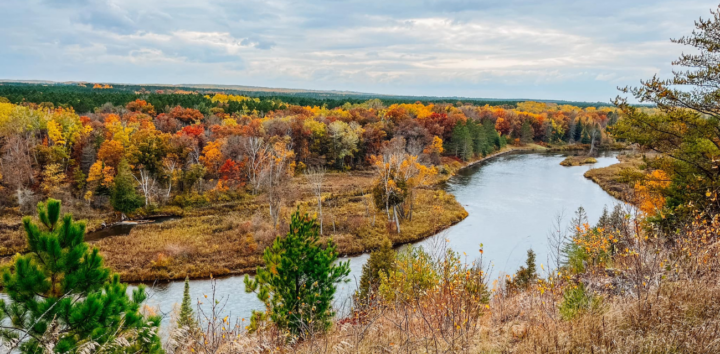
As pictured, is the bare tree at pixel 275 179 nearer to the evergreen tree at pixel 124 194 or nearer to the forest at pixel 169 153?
the forest at pixel 169 153

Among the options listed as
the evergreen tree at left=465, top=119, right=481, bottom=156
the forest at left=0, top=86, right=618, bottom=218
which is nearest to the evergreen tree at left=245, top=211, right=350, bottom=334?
the forest at left=0, top=86, right=618, bottom=218

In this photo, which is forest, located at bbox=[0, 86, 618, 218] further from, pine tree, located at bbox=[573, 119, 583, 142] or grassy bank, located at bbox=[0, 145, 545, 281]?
pine tree, located at bbox=[573, 119, 583, 142]

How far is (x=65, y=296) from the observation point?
6.43 meters

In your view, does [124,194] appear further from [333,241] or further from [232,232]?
[333,241]

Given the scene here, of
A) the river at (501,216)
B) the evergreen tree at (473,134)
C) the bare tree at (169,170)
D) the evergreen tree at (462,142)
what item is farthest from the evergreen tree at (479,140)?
the bare tree at (169,170)

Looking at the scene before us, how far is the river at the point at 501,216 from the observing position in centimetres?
2134

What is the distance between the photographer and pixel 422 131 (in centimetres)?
5988

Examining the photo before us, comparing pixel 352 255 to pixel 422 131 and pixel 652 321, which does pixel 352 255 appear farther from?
pixel 422 131

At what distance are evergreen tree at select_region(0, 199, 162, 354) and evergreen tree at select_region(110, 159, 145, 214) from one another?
95.4 feet

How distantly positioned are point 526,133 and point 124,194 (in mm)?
79312

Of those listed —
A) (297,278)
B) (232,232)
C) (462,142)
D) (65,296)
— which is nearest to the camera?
(65,296)

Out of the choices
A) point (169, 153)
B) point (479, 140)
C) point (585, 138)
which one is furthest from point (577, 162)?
point (169, 153)

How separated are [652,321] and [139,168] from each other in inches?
1656

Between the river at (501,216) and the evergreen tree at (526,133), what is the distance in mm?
26886
